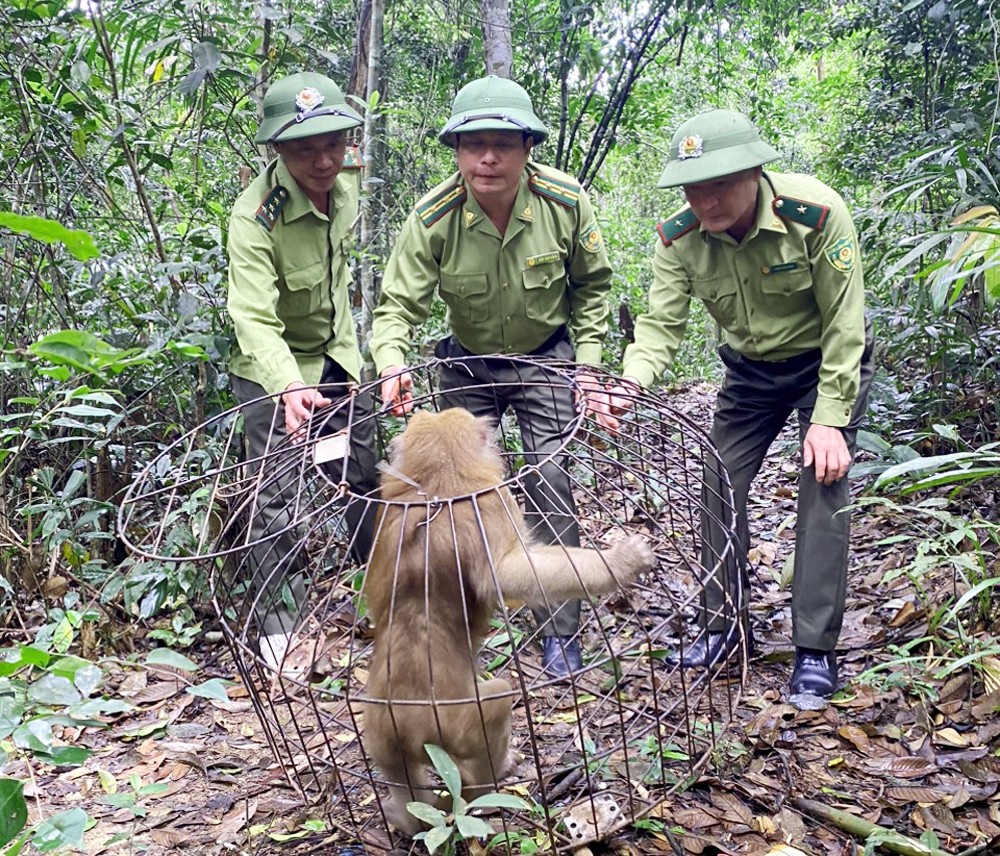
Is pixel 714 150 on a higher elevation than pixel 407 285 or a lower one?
higher

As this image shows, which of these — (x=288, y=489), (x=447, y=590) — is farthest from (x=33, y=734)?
(x=288, y=489)

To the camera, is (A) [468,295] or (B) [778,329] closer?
(B) [778,329]

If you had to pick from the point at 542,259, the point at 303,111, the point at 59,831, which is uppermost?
the point at 303,111

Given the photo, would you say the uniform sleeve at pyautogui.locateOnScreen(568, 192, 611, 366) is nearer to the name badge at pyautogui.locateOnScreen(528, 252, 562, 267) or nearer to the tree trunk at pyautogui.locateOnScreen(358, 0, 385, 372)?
the name badge at pyautogui.locateOnScreen(528, 252, 562, 267)

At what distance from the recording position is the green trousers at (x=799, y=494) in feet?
13.5

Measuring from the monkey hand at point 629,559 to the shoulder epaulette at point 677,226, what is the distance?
1905mm

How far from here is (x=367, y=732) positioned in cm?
316

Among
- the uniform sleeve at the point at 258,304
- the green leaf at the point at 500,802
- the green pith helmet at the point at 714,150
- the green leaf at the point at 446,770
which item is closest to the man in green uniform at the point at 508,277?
the uniform sleeve at the point at 258,304

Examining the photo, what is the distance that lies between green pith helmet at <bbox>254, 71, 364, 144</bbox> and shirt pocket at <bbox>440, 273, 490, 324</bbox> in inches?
36.7

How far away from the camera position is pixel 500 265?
15.5 feet

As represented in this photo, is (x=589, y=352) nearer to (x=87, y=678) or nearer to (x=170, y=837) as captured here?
(x=170, y=837)

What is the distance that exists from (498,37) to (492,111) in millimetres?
2494

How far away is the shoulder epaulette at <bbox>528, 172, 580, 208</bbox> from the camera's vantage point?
4707 mm

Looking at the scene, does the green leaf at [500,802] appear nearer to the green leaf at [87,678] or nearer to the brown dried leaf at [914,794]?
the green leaf at [87,678]
